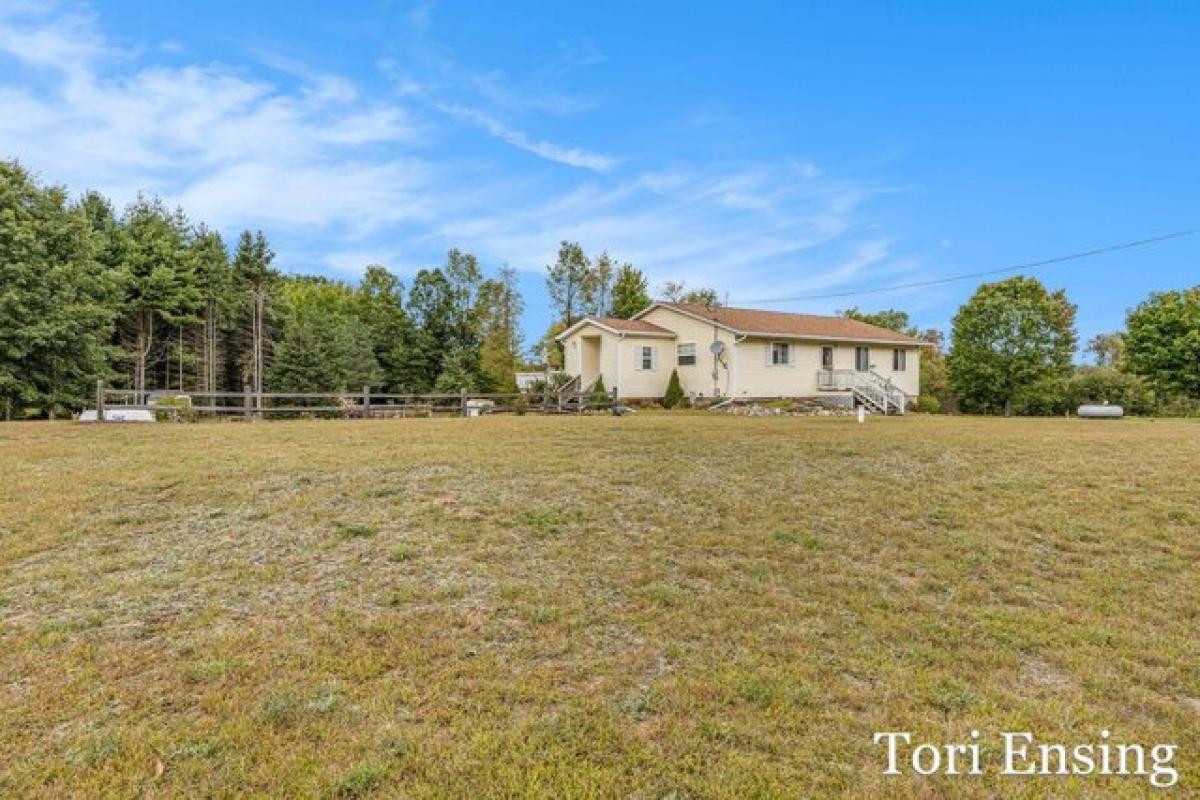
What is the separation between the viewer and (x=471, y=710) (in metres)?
3.16

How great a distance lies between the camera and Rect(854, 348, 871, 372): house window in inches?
1115

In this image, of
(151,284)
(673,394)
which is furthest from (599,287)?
(151,284)

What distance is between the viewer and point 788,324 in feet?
92.8

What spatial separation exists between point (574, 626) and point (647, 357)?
2276 cm

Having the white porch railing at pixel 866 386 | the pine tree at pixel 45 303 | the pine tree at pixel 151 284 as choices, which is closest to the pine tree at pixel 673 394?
the white porch railing at pixel 866 386

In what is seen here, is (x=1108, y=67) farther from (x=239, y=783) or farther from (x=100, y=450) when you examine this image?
(x=100, y=450)

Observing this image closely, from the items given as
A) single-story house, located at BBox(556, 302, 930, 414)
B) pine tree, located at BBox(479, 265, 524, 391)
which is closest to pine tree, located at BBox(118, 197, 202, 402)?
pine tree, located at BBox(479, 265, 524, 391)

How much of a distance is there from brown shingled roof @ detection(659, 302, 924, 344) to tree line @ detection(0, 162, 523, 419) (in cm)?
1300

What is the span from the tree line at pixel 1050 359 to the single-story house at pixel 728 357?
4.93 meters

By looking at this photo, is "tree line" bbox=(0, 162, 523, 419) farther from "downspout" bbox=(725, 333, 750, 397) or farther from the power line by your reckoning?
the power line

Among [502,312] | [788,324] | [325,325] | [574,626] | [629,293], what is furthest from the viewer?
[502,312]

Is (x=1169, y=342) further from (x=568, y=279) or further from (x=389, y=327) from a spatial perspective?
(x=389, y=327)

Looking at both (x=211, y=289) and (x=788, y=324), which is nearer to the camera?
(x=788, y=324)

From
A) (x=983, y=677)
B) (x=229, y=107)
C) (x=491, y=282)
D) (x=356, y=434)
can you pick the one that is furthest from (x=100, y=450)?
A: (x=491, y=282)
